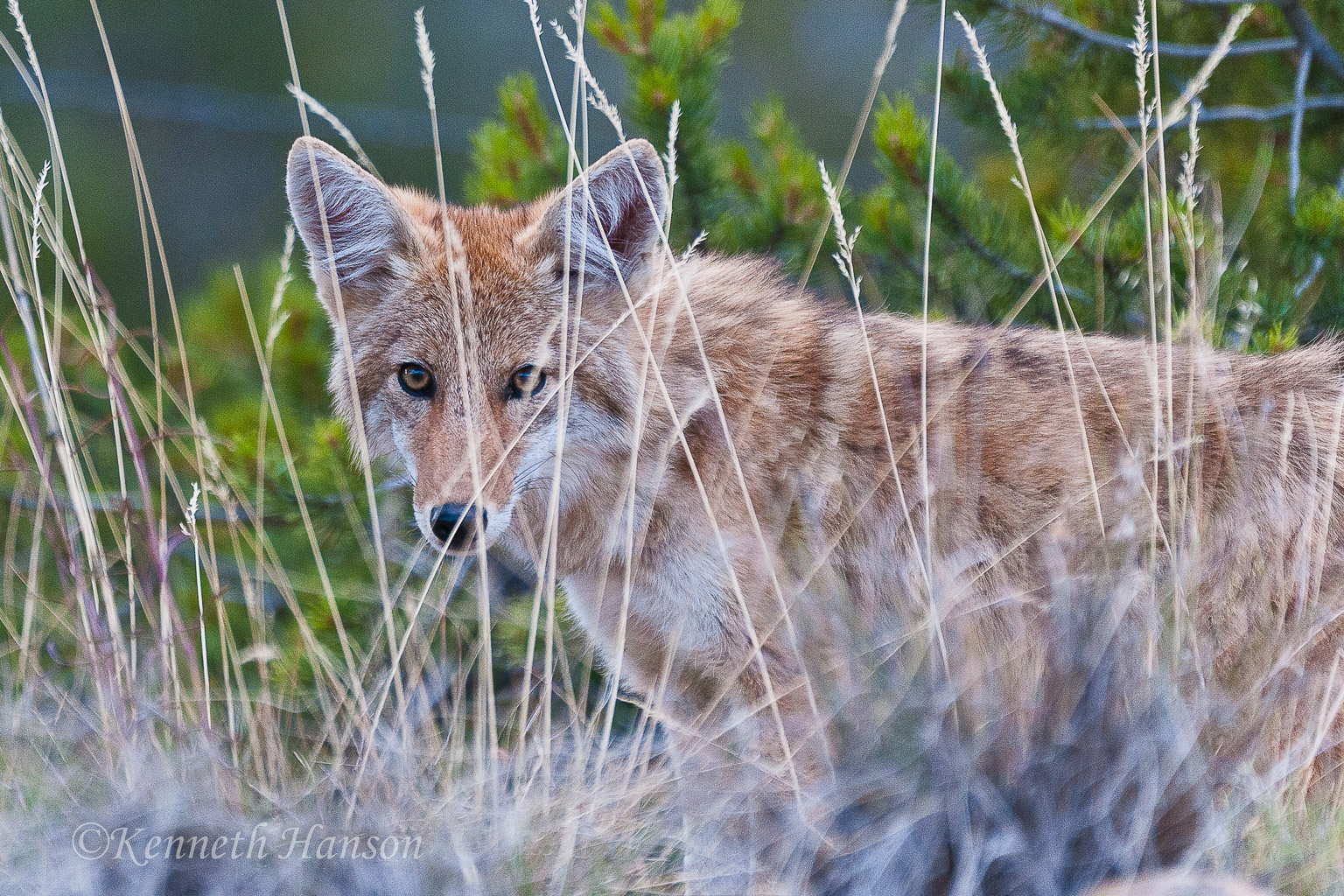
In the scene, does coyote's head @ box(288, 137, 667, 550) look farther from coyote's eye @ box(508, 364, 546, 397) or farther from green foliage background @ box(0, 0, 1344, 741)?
green foliage background @ box(0, 0, 1344, 741)

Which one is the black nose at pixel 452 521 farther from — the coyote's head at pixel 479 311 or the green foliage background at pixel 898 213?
the green foliage background at pixel 898 213

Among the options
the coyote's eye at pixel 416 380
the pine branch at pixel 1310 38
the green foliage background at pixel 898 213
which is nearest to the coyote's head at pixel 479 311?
the coyote's eye at pixel 416 380

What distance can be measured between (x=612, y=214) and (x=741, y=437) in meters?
0.74

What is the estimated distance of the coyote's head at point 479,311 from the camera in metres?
2.89

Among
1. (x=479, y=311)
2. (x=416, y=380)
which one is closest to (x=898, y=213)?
(x=479, y=311)

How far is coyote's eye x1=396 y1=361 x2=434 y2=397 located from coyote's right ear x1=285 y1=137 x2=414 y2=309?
356 mm

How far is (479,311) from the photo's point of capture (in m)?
3.09

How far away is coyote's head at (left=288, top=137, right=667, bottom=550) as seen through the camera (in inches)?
114

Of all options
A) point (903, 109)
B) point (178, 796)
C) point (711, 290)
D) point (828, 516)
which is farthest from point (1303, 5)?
point (178, 796)

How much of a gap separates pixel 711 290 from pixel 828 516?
0.85 meters

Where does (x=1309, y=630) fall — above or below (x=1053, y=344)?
below

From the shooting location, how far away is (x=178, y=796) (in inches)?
85.7

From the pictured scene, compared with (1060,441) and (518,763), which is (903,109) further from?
(518,763)

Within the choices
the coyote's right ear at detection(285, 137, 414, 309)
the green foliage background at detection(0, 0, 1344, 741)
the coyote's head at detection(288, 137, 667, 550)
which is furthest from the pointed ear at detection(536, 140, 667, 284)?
the green foliage background at detection(0, 0, 1344, 741)
